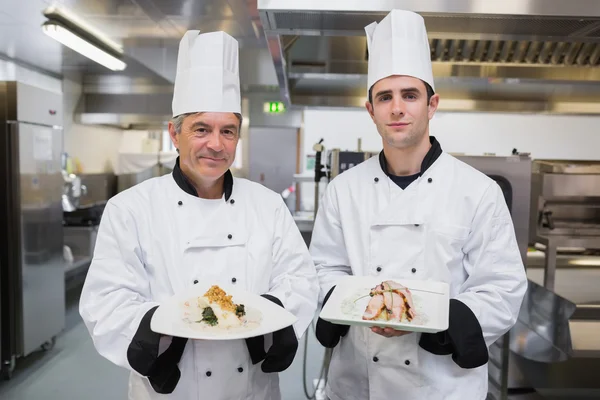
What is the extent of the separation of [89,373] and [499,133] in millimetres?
5802

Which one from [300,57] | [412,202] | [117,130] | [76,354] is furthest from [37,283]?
[117,130]

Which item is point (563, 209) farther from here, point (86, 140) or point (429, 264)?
point (86, 140)

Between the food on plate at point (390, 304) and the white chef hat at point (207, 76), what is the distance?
0.63 metres

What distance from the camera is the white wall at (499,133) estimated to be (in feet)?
23.1

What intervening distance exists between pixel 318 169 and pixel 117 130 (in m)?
5.97

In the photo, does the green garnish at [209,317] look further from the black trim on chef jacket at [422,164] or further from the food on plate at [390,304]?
the black trim on chef jacket at [422,164]

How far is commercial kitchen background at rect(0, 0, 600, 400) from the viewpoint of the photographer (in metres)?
2.02

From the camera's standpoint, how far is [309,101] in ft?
13.8

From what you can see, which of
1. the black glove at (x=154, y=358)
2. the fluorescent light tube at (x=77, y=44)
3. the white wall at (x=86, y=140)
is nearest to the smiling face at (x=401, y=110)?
the black glove at (x=154, y=358)

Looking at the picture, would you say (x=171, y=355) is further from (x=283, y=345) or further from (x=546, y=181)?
(x=546, y=181)

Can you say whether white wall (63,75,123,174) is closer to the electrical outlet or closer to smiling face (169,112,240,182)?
the electrical outlet

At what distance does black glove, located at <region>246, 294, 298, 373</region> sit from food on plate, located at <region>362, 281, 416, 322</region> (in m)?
0.23

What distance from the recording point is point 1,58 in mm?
5465

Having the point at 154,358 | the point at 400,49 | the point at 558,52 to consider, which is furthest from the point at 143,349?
the point at 558,52
